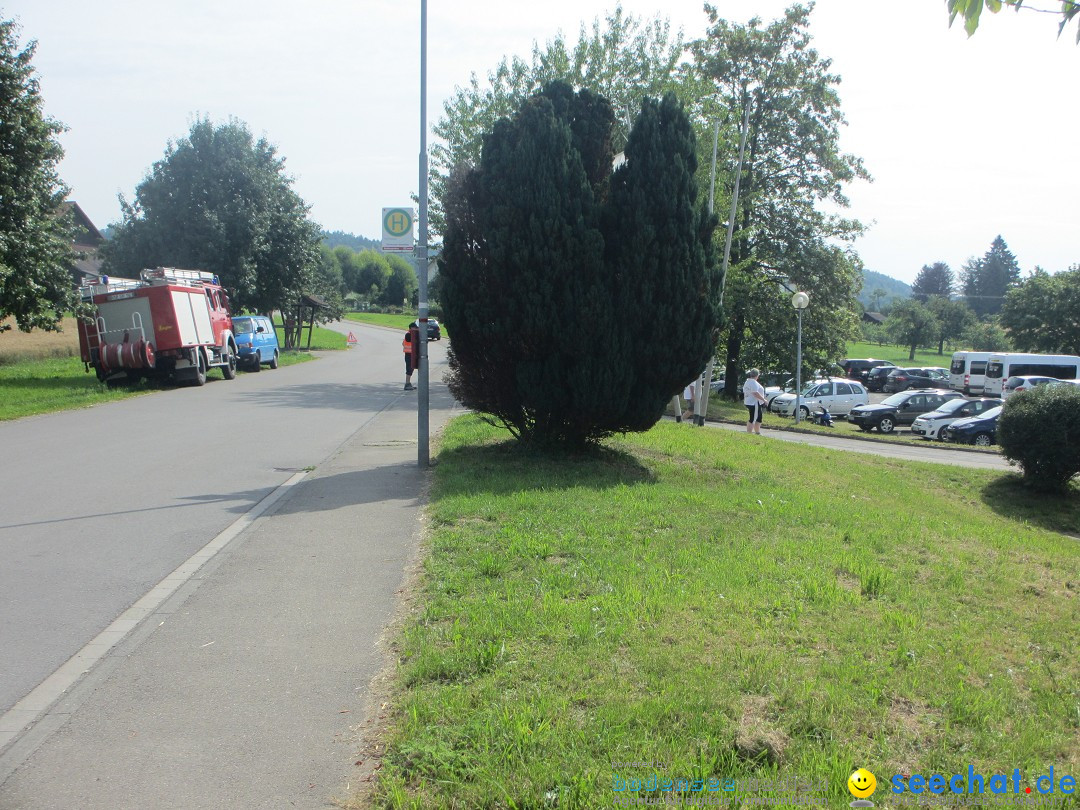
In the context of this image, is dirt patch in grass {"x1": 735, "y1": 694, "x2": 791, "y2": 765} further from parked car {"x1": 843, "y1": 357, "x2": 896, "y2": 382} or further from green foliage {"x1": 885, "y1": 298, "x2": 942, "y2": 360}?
green foliage {"x1": 885, "y1": 298, "x2": 942, "y2": 360}

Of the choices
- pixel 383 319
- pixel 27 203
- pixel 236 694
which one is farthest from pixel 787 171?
pixel 383 319

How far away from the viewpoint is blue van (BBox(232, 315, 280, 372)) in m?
34.9

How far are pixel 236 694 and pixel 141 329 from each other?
907 inches

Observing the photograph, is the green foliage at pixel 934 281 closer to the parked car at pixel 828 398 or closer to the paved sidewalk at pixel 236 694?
the parked car at pixel 828 398

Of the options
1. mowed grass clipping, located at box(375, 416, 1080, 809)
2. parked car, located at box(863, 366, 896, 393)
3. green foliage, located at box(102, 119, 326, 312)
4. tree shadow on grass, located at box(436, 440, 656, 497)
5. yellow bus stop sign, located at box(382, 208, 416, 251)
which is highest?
green foliage, located at box(102, 119, 326, 312)

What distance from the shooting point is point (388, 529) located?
835cm

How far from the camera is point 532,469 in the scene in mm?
10914

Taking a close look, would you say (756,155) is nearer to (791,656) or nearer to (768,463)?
(768,463)

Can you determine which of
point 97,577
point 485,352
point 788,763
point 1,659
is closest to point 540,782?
point 788,763

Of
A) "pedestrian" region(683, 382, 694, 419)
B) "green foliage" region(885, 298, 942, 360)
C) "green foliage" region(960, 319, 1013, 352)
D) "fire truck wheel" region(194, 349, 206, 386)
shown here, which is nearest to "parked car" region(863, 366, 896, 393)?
"green foliage" region(960, 319, 1013, 352)

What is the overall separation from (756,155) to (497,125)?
27930mm

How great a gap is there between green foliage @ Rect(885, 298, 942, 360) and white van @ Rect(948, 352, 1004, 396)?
38119mm

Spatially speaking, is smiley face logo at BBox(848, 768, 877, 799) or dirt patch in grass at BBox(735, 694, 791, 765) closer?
smiley face logo at BBox(848, 768, 877, 799)

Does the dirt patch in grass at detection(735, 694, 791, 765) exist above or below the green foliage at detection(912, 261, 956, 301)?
below
